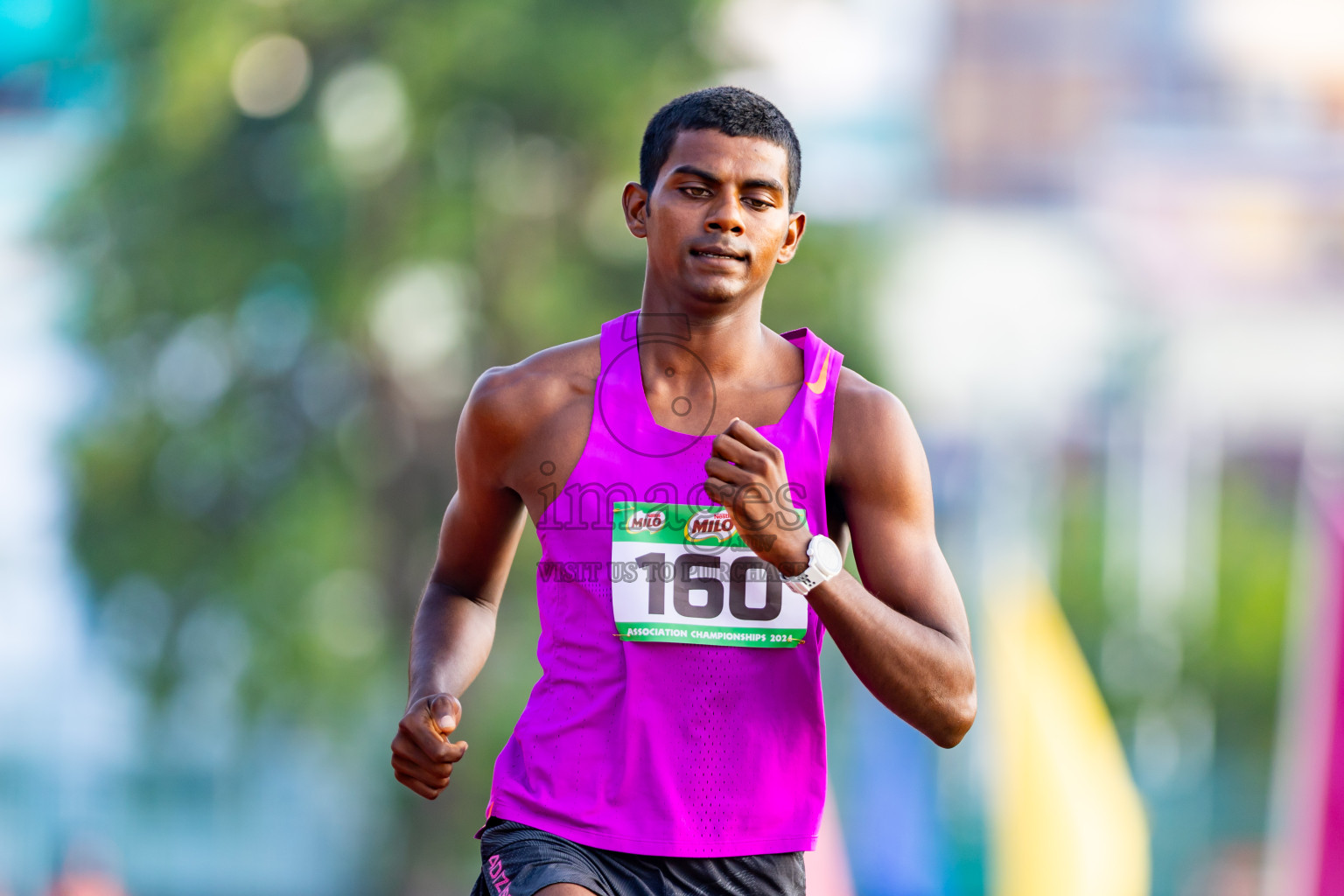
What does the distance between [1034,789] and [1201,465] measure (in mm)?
15757

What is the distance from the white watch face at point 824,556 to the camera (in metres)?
2.46

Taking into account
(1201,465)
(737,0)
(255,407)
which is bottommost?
(255,407)

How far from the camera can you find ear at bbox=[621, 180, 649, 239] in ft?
9.58

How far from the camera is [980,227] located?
27.5 m

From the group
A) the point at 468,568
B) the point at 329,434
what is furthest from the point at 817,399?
the point at 329,434

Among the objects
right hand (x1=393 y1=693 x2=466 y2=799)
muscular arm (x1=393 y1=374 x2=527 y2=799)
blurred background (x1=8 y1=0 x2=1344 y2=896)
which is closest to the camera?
right hand (x1=393 y1=693 x2=466 y2=799)

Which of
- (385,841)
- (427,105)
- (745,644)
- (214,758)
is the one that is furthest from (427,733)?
(214,758)

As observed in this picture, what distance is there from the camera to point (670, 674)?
2656 mm

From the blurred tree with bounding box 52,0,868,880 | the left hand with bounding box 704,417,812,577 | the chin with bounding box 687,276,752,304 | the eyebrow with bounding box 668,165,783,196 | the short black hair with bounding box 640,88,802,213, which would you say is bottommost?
the left hand with bounding box 704,417,812,577

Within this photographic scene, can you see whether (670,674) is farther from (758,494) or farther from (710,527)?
(758,494)

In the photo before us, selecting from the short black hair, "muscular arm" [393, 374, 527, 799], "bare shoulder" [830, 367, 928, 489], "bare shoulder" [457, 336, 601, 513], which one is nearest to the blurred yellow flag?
"muscular arm" [393, 374, 527, 799]

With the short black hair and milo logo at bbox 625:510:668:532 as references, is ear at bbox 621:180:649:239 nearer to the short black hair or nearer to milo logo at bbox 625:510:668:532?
the short black hair

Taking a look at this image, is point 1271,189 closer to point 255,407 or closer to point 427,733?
point 255,407

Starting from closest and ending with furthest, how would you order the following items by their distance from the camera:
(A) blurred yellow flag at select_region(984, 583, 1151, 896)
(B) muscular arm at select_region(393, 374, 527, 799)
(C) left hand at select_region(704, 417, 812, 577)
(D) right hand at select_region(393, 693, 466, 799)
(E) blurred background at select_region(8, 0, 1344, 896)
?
(C) left hand at select_region(704, 417, 812, 577) → (D) right hand at select_region(393, 693, 466, 799) → (B) muscular arm at select_region(393, 374, 527, 799) → (A) blurred yellow flag at select_region(984, 583, 1151, 896) → (E) blurred background at select_region(8, 0, 1344, 896)
